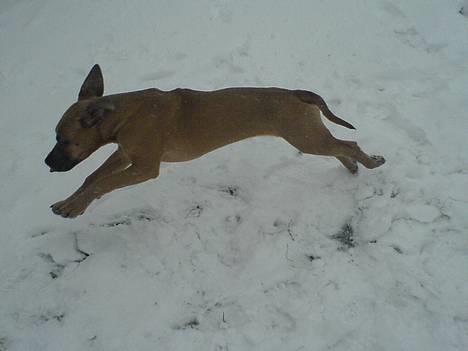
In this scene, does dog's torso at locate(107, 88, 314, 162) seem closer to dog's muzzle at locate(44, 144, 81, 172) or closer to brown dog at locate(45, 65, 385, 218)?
brown dog at locate(45, 65, 385, 218)

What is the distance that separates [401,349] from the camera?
3.20m

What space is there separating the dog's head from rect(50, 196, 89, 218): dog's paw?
0.39 m

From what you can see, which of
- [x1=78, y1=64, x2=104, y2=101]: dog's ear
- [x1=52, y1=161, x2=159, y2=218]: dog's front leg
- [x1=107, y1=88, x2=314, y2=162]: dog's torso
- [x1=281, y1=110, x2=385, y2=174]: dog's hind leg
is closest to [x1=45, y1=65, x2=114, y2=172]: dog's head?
[x1=78, y1=64, x2=104, y2=101]: dog's ear

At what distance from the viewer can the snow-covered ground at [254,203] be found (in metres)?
3.44

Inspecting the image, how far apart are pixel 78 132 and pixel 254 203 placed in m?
1.78

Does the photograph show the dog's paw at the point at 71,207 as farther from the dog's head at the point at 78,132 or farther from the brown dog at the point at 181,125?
the dog's head at the point at 78,132

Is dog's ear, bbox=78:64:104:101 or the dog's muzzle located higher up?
dog's ear, bbox=78:64:104:101

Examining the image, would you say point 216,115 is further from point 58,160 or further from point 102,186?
point 58,160

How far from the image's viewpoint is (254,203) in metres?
4.40

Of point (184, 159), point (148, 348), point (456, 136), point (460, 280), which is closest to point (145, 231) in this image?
point (184, 159)

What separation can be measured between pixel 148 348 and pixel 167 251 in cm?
89

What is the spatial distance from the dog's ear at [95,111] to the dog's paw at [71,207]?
0.79m

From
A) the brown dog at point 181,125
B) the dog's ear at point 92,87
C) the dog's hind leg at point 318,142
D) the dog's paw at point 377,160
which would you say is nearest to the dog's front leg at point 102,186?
the brown dog at point 181,125

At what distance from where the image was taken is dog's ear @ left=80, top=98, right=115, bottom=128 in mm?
3459
